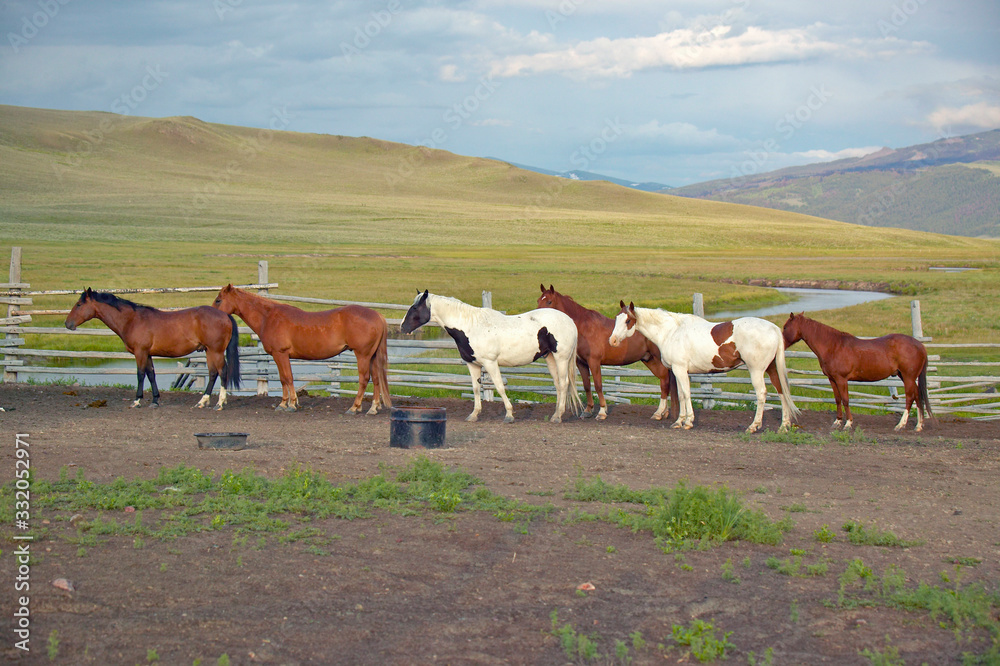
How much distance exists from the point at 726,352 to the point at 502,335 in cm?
288

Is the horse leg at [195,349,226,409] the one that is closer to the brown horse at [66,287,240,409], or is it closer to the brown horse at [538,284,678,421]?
the brown horse at [66,287,240,409]

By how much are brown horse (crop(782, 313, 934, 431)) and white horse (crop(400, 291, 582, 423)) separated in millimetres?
2968

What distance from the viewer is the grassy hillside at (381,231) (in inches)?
1436

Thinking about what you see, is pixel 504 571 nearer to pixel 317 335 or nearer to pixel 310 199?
pixel 317 335

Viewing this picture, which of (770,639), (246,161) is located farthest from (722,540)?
(246,161)

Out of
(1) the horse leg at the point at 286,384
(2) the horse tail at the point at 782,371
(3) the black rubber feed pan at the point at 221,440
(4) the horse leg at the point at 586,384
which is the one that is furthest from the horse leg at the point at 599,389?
(3) the black rubber feed pan at the point at 221,440

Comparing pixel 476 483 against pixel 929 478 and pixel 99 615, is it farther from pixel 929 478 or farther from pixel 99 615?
pixel 929 478

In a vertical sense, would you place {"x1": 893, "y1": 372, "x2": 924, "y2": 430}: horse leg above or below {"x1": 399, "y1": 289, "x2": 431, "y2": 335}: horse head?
below

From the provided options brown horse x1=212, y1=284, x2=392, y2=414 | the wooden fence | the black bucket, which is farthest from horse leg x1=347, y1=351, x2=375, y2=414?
the black bucket

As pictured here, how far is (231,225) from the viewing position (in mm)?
71375

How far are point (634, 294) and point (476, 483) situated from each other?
89.7 feet

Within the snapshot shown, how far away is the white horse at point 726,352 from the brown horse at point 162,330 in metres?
5.54

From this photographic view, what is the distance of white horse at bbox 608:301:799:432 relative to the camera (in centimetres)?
1055

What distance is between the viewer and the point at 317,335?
38.7 ft
